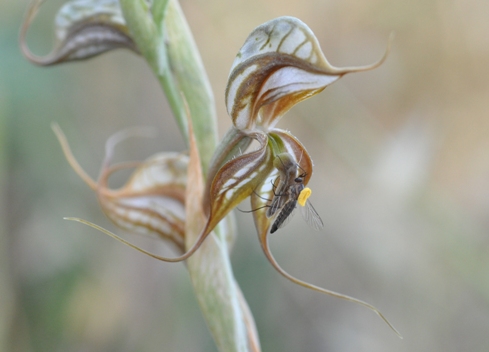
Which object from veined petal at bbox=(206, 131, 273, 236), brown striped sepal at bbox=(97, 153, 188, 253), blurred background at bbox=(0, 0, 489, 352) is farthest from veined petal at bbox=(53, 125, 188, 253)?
blurred background at bbox=(0, 0, 489, 352)

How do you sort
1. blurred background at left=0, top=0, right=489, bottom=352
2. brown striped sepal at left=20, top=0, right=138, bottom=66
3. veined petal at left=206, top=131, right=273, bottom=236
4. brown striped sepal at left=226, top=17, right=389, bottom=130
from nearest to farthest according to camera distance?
1. brown striped sepal at left=226, top=17, right=389, bottom=130
2. veined petal at left=206, top=131, right=273, bottom=236
3. brown striped sepal at left=20, top=0, right=138, bottom=66
4. blurred background at left=0, top=0, right=489, bottom=352

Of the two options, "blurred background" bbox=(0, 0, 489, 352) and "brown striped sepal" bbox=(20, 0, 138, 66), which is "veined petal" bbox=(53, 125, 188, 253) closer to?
"brown striped sepal" bbox=(20, 0, 138, 66)

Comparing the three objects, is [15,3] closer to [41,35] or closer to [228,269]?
[41,35]

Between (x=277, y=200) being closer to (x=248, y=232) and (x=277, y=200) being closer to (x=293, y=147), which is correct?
(x=293, y=147)

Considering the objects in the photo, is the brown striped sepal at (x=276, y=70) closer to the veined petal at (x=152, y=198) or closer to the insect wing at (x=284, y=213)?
the insect wing at (x=284, y=213)

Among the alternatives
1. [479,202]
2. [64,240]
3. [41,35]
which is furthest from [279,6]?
[64,240]

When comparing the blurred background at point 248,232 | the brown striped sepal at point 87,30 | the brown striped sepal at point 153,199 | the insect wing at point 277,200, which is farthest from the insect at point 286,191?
the blurred background at point 248,232
